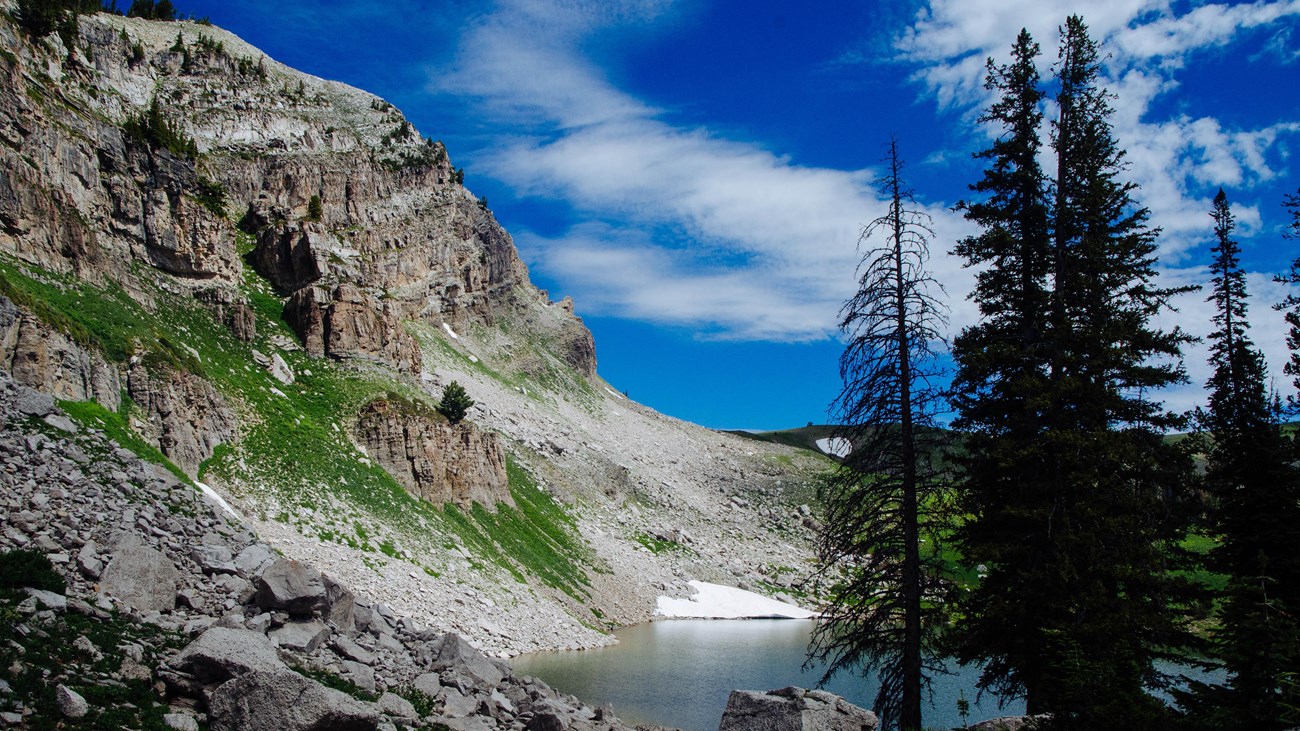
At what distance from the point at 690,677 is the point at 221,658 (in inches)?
1124

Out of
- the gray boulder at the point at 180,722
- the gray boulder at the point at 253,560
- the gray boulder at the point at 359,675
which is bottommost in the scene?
the gray boulder at the point at 359,675

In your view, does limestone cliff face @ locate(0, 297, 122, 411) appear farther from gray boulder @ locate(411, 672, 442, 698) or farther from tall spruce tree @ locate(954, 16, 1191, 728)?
tall spruce tree @ locate(954, 16, 1191, 728)

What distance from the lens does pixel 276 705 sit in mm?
12344

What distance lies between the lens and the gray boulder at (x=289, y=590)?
58.4 feet

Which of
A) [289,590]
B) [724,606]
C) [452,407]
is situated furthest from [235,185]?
[289,590]

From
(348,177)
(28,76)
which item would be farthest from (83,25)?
(28,76)

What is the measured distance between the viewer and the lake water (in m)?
30.8

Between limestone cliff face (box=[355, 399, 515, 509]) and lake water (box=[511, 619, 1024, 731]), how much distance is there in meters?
14.2

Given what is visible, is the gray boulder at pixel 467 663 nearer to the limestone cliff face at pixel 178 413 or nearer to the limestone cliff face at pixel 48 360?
the limestone cliff face at pixel 48 360

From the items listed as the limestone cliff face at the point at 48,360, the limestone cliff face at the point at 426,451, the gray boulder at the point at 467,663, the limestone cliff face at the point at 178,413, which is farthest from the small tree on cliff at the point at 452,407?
the gray boulder at the point at 467,663

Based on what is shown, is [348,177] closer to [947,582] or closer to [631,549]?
[631,549]

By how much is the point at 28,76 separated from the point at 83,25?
7187 centimetres

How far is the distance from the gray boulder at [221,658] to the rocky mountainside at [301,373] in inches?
140

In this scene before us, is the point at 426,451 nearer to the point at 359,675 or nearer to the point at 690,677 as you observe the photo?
the point at 690,677
